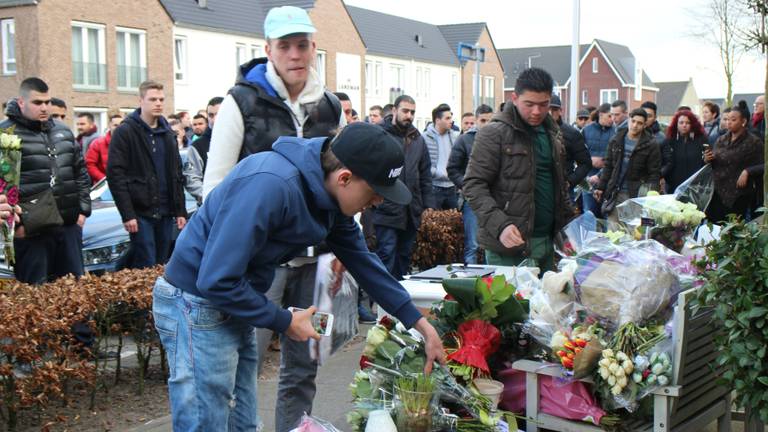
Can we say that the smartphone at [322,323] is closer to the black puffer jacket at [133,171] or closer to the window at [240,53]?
the black puffer jacket at [133,171]

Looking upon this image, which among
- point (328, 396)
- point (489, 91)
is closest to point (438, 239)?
point (328, 396)

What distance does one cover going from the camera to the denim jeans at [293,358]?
3922 millimetres

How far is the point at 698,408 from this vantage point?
13.4 feet

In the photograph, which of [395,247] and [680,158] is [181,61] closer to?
[680,158]

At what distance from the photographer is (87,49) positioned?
33.3m

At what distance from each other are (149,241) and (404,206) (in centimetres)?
247

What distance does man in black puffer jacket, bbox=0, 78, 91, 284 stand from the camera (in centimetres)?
640

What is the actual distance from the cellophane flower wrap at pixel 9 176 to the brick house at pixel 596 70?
233ft

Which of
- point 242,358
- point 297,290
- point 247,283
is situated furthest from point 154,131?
point 247,283

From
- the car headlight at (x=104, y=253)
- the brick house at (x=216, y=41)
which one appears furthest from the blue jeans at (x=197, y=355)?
the brick house at (x=216, y=41)

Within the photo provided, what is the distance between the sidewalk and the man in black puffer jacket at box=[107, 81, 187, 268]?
205 centimetres

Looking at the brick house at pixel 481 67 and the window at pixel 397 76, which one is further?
the brick house at pixel 481 67

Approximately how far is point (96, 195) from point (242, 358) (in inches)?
258

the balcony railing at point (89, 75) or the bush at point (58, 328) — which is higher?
the balcony railing at point (89, 75)
